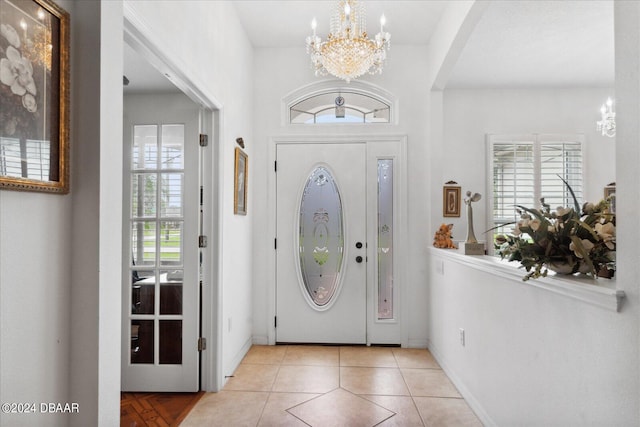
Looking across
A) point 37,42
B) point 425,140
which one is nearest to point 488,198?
point 425,140

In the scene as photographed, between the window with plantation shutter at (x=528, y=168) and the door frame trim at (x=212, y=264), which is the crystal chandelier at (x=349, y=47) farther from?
the window with plantation shutter at (x=528, y=168)

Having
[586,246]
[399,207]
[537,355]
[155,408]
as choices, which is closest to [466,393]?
[537,355]

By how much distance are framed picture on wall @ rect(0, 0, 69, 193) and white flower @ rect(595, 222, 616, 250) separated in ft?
6.09

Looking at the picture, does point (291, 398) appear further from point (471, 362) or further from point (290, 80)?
point (290, 80)

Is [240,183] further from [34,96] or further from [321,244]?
[34,96]

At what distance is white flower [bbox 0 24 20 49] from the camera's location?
3.12 ft

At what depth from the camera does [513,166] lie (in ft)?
15.1

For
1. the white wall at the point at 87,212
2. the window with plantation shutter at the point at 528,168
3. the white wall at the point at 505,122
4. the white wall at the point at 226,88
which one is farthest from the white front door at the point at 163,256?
the window with plantation shutter at the point at 528,168

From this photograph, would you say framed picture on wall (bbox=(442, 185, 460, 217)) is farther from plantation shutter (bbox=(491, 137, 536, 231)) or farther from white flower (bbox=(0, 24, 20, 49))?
white flower (bbox=(0, 24, 20, 49))

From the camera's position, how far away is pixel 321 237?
3941mm

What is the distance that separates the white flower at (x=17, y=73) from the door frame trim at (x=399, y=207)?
9.61 feet

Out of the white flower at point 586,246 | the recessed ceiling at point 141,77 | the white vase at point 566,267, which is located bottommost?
the white vase at point 566,267

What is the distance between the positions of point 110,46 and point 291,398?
2.41 m

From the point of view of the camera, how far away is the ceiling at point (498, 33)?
2.99m
